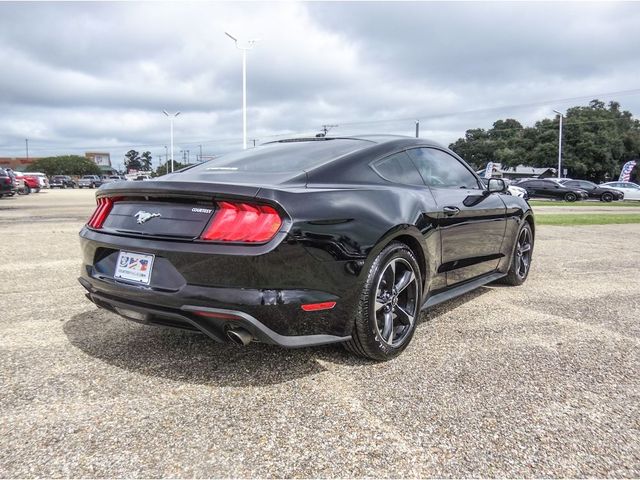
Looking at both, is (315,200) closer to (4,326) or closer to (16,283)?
(4,326)

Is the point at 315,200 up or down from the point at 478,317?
up

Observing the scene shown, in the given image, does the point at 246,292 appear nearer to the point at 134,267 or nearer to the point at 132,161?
the point at 134,267

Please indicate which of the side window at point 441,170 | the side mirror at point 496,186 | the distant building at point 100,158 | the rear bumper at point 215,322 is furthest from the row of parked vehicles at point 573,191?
the distant building at point 100,158

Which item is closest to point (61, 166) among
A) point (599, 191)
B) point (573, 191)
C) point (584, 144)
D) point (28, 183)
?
point (28, 183)

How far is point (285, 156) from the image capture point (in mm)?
3453

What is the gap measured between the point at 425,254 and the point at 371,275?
65cm

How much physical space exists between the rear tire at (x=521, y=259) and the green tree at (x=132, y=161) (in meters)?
174

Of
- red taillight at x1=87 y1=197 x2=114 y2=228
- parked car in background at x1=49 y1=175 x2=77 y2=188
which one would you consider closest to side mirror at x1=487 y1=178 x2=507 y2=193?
red taillight at x1=87 y1=197 x2=114 y2=228

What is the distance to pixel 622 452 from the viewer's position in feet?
6.82

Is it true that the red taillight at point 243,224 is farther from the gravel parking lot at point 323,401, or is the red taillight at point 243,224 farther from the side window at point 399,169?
the side window at point 399,169

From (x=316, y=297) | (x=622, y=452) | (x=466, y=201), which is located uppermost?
(x=466, y=201)

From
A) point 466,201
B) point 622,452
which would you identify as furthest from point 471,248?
point 622,452

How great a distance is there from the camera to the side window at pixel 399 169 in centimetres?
333

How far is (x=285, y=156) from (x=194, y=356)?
4.64ft
